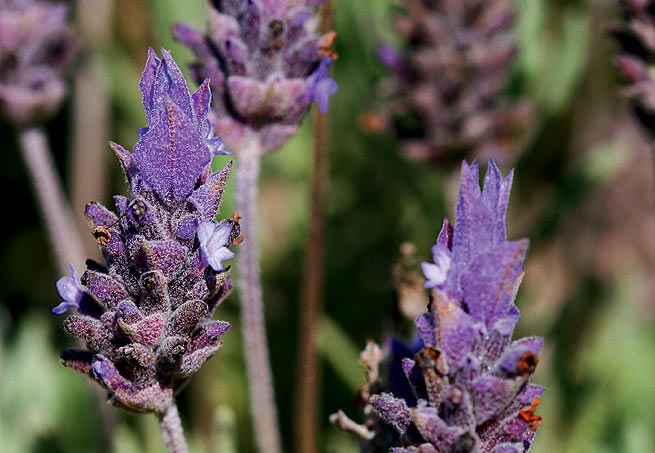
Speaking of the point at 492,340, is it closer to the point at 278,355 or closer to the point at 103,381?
the point at 103,381

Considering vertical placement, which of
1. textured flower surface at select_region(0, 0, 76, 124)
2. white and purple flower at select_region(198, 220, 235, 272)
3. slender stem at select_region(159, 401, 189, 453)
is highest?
white and purple flower at select_region(198, 220, 235, 272)

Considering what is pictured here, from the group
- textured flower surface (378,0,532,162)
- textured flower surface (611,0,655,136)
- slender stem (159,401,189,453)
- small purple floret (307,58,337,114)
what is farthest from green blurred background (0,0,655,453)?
small purple floret (307,58,337,114)

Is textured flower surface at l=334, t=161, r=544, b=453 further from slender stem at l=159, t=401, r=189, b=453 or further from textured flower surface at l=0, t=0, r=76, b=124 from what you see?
textured flower surface at l=0, t=0, r=76, b=124

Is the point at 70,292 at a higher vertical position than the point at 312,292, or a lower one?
higher

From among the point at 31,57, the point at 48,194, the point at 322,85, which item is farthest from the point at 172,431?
the point at 31,57

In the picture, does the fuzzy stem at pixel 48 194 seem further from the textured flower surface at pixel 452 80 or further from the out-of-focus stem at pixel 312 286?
the textured flower surface at pixel 452 80

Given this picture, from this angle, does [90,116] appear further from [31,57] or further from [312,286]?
[312,286]

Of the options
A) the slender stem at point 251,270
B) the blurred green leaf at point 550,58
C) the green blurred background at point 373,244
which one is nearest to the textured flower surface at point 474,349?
the slender stem at point 251,270

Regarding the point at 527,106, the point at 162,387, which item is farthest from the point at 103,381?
the point at 527,106
